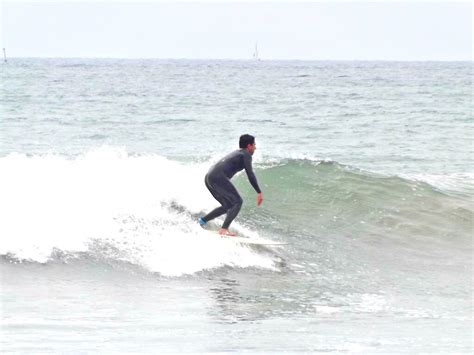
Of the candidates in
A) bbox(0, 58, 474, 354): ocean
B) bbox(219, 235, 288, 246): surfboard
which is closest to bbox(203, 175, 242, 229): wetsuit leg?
bbox(219, 235, 288, 246): surfboard

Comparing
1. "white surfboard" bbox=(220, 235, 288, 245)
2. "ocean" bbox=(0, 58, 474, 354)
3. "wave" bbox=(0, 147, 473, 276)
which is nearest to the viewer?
"ocean" bbox=(0, 58, 474, 354)

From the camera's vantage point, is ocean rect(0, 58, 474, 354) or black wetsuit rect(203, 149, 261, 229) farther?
black wetsuit rect(203, 149, 261, 229)

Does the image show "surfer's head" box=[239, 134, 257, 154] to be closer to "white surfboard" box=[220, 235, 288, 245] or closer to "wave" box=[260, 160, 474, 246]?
"white surfboard" box=[220, 235, 288, 245]

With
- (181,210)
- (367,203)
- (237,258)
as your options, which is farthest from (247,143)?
(367,203)

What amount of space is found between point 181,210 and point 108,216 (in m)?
1.51

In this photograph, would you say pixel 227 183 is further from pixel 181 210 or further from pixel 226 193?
pixel 181 210

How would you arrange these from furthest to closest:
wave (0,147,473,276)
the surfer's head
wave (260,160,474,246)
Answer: wave (260,160,474,246) < the surfer's head < wave (0,147,473,276)

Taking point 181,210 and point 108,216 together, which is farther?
point 181,210

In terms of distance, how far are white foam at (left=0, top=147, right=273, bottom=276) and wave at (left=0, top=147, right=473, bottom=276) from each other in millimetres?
15

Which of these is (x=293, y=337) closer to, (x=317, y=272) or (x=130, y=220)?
(x=317, y=272)

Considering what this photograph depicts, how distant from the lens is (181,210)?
44.4 feet

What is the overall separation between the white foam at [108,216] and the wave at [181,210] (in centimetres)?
2

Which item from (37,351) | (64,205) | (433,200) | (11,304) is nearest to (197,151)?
(433,200)

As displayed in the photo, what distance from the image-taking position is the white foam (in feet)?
37.6
